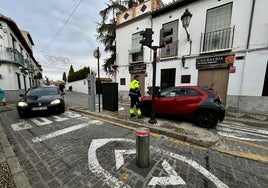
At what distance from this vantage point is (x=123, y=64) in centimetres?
1274

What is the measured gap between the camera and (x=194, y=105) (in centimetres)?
498

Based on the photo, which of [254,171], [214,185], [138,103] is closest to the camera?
[214,185]

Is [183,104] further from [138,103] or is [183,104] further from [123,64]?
[123,64]

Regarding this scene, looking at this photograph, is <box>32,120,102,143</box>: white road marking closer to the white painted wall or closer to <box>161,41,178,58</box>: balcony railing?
<box>161,41,178,58</box>: balcony railing

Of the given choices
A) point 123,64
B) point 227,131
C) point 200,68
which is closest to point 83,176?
point 227,131

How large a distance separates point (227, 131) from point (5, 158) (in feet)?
20.9

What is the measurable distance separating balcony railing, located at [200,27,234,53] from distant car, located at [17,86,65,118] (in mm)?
8815

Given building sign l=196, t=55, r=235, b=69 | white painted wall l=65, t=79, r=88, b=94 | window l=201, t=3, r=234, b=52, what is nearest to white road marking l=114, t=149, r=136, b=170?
building sign l=196, t=55, r=235, b=69

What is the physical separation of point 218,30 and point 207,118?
574cm

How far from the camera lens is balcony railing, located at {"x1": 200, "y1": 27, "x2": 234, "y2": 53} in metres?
7.26

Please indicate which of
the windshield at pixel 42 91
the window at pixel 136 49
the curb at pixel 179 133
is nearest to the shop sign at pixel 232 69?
the curb at pixel 179 133

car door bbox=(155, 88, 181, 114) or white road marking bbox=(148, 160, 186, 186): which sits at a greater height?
→ car door bbox=(155, 88, 181, 114)

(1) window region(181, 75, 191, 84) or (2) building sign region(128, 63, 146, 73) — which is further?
(2) building sign region(128, 63, 146, 73)

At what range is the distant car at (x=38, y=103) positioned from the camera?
573 centimetres
